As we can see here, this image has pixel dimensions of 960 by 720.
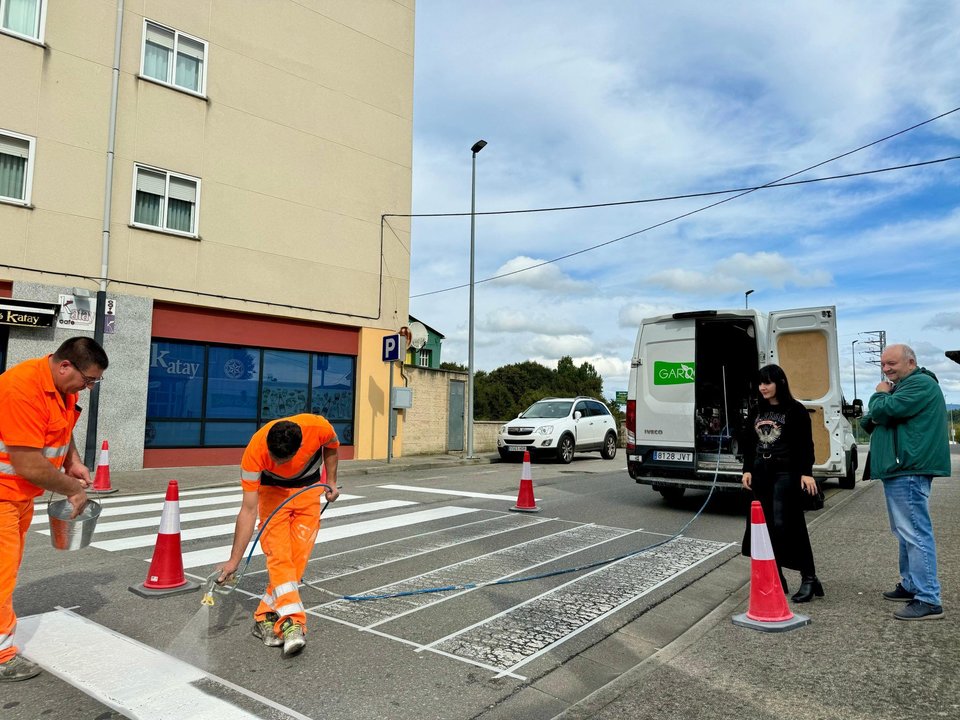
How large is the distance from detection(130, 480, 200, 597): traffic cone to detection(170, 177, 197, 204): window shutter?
11453 millimetres

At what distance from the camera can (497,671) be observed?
373cm

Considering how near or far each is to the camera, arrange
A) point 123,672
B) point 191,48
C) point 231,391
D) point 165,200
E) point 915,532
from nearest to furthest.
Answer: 1. point 123,672
2. point 915,532
3. point 165,200
4. point 191,48
5. point 231,391

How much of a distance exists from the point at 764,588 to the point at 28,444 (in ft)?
14.7

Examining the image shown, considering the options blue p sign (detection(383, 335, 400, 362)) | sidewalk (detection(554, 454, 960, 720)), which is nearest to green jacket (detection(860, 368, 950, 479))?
sidewalk (detection(554, 454, 960, 720))

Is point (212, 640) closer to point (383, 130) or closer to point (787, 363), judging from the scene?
point (787, 363)

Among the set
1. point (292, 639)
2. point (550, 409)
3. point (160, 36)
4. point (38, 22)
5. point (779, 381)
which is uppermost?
point (160, 36)

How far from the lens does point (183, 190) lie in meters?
15.0

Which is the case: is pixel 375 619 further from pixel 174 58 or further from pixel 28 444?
pixel 174 58

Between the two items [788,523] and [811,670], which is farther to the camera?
[788,523]

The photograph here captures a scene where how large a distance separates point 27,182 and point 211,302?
407cm

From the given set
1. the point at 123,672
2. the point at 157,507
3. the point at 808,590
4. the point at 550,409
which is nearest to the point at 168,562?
the point at 123,672

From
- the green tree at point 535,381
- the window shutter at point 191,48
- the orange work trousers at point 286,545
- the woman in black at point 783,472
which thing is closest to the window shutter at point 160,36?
the window shutter at point 191,48

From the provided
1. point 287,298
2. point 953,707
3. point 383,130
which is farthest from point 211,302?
point 953,707

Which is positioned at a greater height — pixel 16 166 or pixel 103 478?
pixel 16 166
